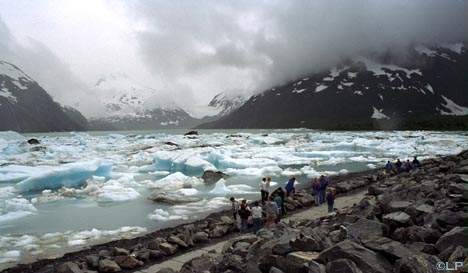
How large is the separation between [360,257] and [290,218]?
9.46 metres

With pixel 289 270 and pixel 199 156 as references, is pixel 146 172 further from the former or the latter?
pixel 289 270

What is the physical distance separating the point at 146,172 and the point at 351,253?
28520mm

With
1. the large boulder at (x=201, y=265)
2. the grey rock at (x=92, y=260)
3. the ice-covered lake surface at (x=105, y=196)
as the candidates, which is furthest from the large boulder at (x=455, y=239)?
the ice-covered lake surface at (x=105, y=196)

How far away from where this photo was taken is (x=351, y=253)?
5633mm

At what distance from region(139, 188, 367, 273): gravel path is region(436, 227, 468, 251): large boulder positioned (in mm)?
6111

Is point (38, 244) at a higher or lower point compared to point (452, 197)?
lower

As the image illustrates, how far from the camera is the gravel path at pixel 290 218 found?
33.7ft

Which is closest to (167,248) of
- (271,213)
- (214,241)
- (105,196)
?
(214,241)

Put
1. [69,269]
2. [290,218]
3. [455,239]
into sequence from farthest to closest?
1. [290,218]
2. [69,269]
3. [455,239]

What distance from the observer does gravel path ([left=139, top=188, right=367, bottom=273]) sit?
10.3 m

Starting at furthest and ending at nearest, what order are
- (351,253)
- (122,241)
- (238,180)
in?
(238,180) → (122,241) → (351,253)

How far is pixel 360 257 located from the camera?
5516 mm

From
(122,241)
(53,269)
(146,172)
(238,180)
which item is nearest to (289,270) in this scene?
(53,269)

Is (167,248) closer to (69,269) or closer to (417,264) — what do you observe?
(69,269)
